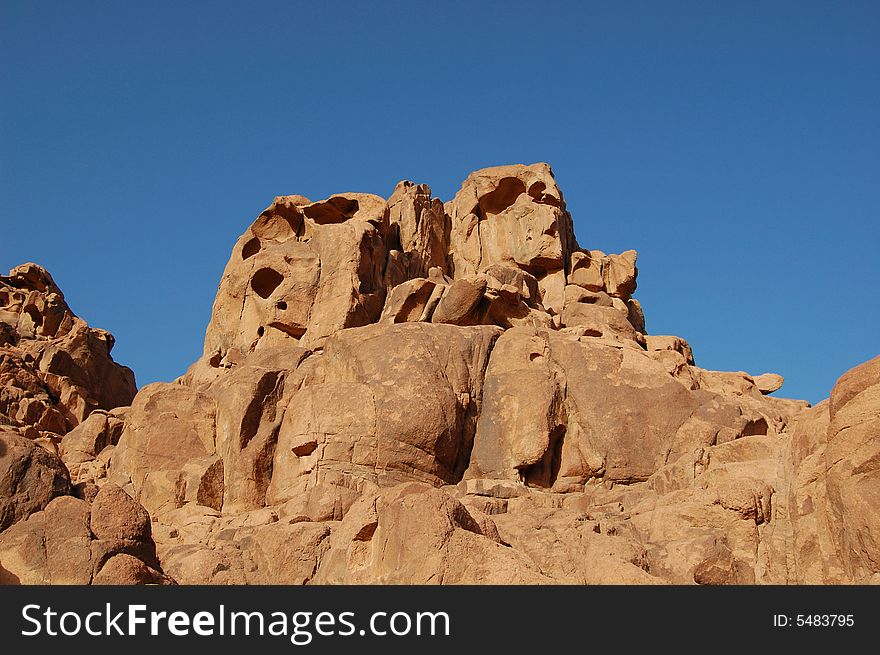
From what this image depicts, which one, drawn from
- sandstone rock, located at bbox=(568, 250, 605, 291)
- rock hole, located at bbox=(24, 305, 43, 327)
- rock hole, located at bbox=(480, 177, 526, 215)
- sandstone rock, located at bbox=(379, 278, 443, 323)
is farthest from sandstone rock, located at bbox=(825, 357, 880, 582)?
rock hole, located at bbox=(24, 305, 43, 327)

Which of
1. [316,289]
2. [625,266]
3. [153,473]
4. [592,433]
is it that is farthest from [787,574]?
[625,266]

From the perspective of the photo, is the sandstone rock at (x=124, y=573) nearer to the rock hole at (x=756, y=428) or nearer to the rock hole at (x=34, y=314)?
the rock hole at (x=756, y=428)

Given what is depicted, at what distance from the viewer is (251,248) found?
42.6 meters

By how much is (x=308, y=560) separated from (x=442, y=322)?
12.2m

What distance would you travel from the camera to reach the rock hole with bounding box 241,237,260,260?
42.5 m

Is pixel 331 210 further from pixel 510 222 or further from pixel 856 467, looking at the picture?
pixel 856 467

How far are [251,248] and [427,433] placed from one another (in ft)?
49.1

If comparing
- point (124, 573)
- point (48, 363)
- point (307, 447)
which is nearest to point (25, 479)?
point (124, 573)

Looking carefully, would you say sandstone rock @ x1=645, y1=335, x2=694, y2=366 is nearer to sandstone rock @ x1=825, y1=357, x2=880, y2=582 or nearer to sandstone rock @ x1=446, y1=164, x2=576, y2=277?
sandstone rock @ x1=446, y1=164, x2=576, y2=277

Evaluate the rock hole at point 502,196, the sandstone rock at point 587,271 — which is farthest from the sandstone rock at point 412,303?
the rock hole at point 502,196

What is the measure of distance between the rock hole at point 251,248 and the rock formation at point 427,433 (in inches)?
2.0

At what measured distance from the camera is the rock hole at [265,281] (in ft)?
131

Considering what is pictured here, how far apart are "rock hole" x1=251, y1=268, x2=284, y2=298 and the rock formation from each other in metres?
0.08

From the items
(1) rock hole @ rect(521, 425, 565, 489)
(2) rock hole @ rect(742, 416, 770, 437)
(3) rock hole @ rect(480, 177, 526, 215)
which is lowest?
(1) rock hole @ rect(521, 425, 565, 489)
